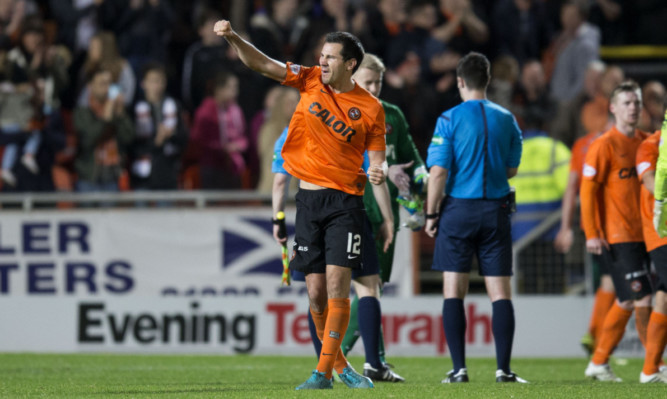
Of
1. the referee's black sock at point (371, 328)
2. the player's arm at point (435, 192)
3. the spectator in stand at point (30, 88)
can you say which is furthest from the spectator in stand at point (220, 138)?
the player's arm at point (435, 192)

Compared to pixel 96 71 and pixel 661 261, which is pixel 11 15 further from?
pixel 661 261

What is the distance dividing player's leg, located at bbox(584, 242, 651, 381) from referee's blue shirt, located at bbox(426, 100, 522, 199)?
1.17 meters

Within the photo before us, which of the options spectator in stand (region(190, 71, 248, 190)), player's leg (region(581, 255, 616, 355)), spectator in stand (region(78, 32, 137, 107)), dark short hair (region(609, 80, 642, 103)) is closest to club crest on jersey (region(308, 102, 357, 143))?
dark short hair (region(609, 80, 642, 103))

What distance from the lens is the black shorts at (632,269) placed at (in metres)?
8.73

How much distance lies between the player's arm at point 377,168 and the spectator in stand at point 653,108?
6.90m

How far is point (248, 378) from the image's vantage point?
911cm

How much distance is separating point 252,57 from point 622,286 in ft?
12.1

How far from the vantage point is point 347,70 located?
7.04m

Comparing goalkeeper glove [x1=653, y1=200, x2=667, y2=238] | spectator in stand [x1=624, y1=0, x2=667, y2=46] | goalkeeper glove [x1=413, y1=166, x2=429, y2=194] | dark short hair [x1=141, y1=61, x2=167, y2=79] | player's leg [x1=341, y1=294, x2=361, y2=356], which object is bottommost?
player's leg [x1=341, y1=294, x2=361, y2=356]

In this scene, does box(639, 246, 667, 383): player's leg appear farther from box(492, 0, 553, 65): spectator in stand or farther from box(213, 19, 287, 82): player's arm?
box(492, 0, 553, 65): spectator in stand

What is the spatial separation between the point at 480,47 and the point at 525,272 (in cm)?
402

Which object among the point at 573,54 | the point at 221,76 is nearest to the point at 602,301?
the point at 573,54

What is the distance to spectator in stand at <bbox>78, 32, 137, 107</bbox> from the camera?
15.1 metres

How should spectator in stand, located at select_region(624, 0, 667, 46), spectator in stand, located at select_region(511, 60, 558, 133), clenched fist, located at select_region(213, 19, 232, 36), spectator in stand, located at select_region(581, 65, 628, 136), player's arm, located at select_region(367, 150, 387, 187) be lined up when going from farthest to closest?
1. spectator in stand, located at select_region(624, 0, 667, 46)
2. spectator in stand, located at select_region(511, 60, 558, 133)
3. spectator in stand, located at select_region(581, 65, 628, 136)
4. player's arm, located at select_region(367, 150, 387, 187)
5. clenched fist, located at select_region(213, 19, 232, 36)
